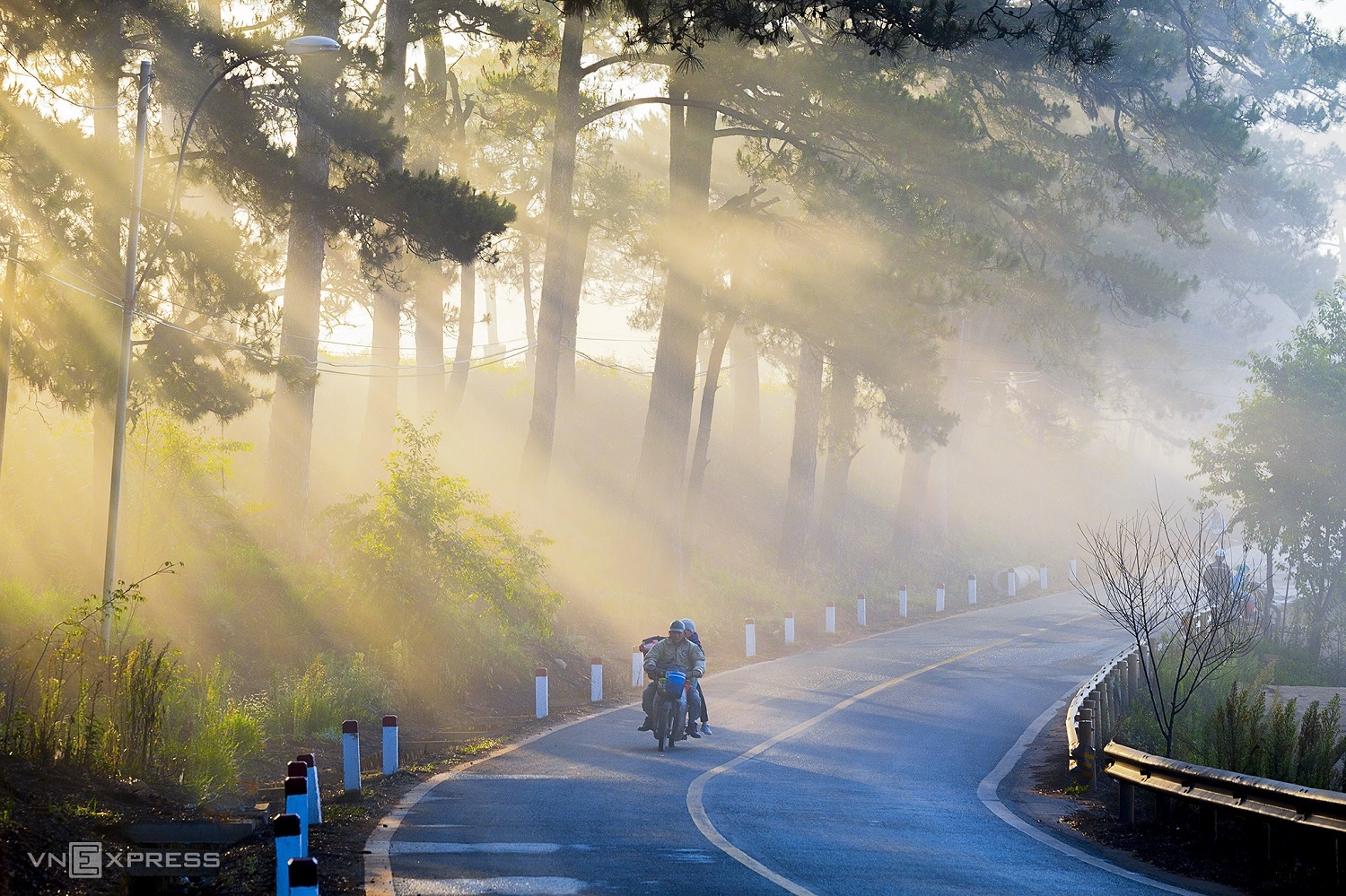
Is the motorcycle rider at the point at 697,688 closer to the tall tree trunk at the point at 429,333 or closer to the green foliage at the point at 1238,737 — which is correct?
the green foliage at the point at 1238,737

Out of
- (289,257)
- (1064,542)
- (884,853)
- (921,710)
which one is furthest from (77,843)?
(1064,542)

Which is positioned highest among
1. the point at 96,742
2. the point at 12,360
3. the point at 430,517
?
the point at 12,360

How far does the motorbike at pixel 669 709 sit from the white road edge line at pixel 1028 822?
3747 mm

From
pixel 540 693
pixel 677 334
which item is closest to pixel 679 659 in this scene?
pixel 540 693

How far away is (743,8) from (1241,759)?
8848mm

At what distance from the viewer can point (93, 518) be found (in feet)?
68.8

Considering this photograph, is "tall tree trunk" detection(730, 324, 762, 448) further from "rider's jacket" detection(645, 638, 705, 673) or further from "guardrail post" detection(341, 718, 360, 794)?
"guardrail post" detection(341, 718, 360, 794)

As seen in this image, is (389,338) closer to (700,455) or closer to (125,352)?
(700,455)

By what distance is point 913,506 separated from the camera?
4628 centimetres

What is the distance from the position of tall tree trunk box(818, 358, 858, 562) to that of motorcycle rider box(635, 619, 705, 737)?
21667 millimetres

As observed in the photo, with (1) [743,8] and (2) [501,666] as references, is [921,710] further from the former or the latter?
(1) [743,8]

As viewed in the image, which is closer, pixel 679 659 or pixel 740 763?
pixel 740 763

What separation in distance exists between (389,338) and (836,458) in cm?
1586

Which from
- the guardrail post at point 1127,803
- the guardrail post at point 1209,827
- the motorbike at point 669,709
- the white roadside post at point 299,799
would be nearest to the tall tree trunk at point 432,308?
the motorbike at point 669,709
